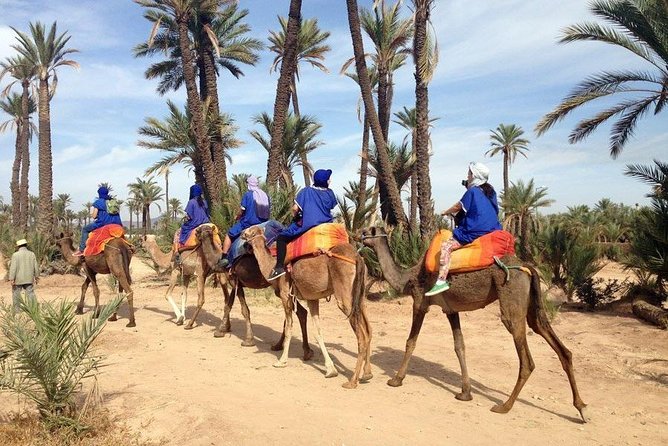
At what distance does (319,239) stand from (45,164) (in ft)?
78.8

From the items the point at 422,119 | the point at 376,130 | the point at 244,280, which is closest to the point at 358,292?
the point at 244,280

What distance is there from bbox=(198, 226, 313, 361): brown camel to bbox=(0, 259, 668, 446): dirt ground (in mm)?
235

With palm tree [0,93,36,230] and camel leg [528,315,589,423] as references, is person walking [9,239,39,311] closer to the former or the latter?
camel leg [528,315,589,423]

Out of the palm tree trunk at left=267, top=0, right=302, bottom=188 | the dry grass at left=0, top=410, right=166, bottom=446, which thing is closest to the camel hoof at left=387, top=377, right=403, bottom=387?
the dry grass at left=0, top=410, right=166, bottom=446

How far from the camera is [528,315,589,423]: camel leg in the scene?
5.20 m

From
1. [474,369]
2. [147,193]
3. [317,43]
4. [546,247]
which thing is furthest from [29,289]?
[147,193]

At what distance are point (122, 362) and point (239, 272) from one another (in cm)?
233

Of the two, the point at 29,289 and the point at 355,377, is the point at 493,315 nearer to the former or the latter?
the point at 355,377

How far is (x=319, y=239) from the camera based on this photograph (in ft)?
22.3

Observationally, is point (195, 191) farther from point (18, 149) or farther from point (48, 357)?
point (18, 149)

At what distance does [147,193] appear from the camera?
63.5 m

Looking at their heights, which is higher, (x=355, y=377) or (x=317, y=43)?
(x=317, y=43)

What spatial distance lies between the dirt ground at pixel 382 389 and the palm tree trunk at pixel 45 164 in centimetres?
1799

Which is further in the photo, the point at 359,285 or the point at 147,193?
the point at 147,193
